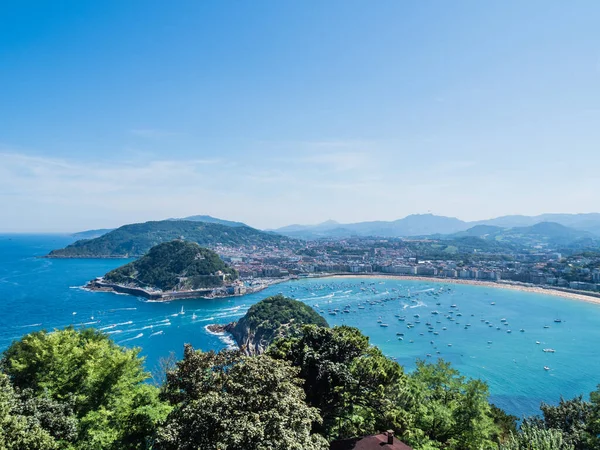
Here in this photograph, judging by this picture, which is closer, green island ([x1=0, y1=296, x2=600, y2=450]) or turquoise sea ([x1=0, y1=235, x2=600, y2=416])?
green island ([x1=0, y1=296, x2=600, y2=450])

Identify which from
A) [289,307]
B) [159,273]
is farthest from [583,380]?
[159,273]

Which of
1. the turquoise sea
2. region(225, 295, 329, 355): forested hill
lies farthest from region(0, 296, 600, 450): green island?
region(225, 295, 329, 355): forested hill

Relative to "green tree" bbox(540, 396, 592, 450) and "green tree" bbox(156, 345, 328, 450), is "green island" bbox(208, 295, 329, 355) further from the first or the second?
"green tree" bbox(156, 345, 328, 450)

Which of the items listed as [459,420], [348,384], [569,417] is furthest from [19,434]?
[569,417]

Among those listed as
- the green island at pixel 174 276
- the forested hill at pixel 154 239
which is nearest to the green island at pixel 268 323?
the green island at pixel 174 276

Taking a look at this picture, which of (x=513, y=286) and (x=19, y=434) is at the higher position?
(x=19, y=434)

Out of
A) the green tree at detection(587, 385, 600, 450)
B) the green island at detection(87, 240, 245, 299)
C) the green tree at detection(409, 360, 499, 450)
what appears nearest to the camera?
the green tree at detection(409, 360, 499, 450)

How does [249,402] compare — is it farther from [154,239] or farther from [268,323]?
[154,239]
